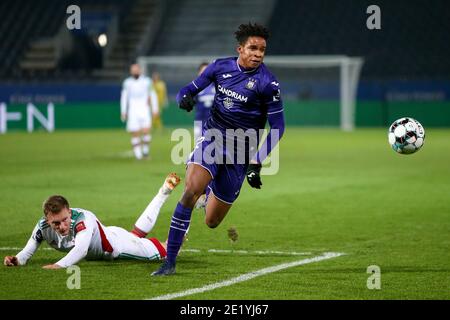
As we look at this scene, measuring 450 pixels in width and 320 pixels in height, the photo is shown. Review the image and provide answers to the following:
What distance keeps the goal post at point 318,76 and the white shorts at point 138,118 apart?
12.5 m

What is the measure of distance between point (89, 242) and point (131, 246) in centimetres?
69

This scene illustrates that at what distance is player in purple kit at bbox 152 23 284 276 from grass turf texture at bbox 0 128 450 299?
66 centimetres

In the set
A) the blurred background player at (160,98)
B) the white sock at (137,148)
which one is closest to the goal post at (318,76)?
the blurred background player at (160,98)

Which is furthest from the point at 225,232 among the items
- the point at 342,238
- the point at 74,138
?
the point at 74,138

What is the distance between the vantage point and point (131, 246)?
8.75m

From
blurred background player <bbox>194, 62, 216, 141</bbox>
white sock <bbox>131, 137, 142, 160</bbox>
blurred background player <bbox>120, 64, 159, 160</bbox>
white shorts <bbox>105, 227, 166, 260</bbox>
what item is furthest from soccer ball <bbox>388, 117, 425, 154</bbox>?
blurred background player <bbox>120, 64, 159, 160</bbox>

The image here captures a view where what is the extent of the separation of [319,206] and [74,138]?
18.3 metres

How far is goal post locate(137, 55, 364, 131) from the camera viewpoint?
35188 mm

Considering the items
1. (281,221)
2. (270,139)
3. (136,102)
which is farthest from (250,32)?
(136,102)

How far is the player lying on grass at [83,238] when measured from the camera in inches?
313

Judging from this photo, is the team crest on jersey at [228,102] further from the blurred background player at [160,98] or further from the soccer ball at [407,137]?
the blurred background player at [160,98]
